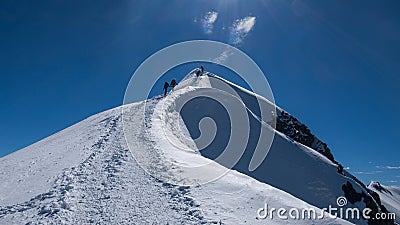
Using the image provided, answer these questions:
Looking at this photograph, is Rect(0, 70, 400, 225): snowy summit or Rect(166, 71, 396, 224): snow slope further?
Rect(166, 71, 396, 224): snow slope

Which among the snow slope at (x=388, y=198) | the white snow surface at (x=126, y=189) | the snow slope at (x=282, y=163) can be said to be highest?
the snow slope at (x=388, y=198)

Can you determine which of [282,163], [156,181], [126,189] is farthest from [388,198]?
[126,189]

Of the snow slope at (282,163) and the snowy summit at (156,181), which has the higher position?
the snow slope at (282,163)

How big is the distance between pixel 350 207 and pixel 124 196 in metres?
37.2

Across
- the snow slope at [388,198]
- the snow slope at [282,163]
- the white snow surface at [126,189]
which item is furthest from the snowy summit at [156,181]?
the snow slope at [388,198]

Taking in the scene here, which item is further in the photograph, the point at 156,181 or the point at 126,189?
the point at 156,181

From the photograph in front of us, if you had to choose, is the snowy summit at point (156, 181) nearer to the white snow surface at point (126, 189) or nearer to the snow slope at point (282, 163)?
the white snow surface at point (126, 189)

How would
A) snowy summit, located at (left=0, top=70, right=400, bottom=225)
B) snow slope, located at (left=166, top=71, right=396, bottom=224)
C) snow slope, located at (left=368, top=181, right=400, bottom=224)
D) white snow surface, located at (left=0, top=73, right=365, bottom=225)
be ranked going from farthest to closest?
snow slope, located at (left=368, top=181, right=400, bottom=224)
snow slope, located at (left=166, top=71, right=396, bottom=224)
snowy summit, located at (left=0, top=70, right=400, bottom=225)
white snow surface, located at (left=0, top=73, right=365, bottom=225)

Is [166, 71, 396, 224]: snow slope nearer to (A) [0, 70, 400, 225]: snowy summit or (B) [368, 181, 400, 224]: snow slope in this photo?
(A) [0, 70, 400, 225]: snowy summit

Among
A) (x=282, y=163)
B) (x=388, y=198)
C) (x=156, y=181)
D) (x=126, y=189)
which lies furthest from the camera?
(x=388, y=198)

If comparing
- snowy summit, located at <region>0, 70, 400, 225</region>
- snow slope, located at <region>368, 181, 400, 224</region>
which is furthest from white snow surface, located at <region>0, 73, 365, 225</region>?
snow slope, located at <region>368, 181, 400, 224</region>

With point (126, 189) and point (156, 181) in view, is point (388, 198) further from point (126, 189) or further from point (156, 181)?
point (126, 189)

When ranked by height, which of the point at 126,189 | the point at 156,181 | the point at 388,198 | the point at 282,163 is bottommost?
the point at 126,189

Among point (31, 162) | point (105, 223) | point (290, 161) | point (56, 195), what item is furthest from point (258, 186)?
point (290, 161)
